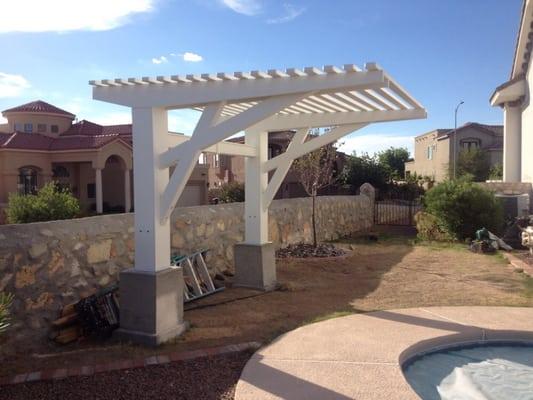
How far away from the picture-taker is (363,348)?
4.82 m

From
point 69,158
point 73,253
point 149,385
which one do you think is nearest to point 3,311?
point 149,385

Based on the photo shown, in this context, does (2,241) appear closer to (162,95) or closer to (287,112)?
(162,95)

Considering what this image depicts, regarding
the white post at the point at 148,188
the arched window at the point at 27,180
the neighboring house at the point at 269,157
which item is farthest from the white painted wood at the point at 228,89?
the arched window at the point at 27,180

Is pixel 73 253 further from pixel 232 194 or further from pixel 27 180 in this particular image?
pixel 27 180

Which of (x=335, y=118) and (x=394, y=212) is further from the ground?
(x=335, y=118)

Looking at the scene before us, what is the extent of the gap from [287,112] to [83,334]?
164 inches

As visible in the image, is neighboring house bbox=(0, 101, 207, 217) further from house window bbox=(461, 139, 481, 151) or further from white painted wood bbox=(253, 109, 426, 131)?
house window bbox=(461, 139, 481, 151)

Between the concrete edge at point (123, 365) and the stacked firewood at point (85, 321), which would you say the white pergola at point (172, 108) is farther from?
the concrete edge at point (123, 365)

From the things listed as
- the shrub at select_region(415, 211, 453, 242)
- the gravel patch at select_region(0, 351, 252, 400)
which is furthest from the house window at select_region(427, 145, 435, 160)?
→ the gravel patch at select_region(0, 351, 252, 400)

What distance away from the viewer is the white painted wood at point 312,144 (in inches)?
290

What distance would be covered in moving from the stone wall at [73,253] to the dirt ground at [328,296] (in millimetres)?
493

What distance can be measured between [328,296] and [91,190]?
24.3 meters

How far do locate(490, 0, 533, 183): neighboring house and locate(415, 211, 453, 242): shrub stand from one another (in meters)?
3.30

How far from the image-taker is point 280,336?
5293 mm
